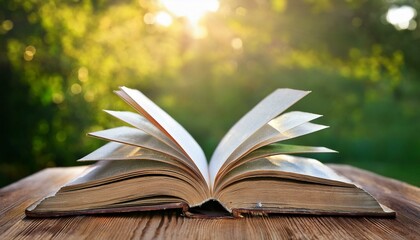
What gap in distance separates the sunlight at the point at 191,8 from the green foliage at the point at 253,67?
68mm

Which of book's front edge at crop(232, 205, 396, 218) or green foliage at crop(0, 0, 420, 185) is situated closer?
book's front edge at crop(232, 205, 396, 218)

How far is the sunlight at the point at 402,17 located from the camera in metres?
4.43

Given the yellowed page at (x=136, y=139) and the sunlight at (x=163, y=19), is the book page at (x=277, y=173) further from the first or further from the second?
the sunlight at (x=163, y=19)

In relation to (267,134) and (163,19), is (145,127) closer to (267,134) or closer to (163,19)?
(267,134)

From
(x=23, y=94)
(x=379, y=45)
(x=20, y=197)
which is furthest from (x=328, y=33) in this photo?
(x=20, y=197)

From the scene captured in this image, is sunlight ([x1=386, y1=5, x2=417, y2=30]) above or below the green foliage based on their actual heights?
above

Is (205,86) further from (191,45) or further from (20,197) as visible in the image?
(20,197)

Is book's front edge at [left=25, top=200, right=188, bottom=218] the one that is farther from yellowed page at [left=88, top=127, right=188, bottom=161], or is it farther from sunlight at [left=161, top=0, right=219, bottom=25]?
sunlight at [left=161, top=0, right=219, bottom=25]

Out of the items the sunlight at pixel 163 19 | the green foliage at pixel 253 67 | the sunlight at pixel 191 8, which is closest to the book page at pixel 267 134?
the green foliage at pixel 253 67

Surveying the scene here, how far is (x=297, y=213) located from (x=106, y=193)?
305 mm

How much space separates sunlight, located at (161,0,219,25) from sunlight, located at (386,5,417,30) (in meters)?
1.50

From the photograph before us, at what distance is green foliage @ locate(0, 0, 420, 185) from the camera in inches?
153

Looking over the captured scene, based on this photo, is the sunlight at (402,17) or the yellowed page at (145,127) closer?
the yellowed page at (145,127)

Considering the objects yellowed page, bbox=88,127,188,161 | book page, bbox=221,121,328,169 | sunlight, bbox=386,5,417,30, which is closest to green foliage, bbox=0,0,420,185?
sunlight, bbox=386,5,417,30
